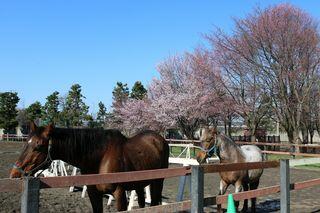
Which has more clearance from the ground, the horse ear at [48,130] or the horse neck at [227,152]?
the horse ear at [48,130]

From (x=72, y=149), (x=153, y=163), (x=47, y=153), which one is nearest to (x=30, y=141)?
(x=47, y=153)

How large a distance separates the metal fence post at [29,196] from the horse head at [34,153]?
1.58 meters

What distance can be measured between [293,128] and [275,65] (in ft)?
14.1

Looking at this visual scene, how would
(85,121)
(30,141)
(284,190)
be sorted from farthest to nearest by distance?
(85,121) → (284,190) → (30,141)

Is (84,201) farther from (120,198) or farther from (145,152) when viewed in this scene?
(120,198)

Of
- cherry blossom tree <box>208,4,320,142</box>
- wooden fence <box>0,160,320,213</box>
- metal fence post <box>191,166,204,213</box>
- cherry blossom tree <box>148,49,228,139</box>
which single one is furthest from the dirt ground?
cherry blossom tree <box>148,49,228,139</box>

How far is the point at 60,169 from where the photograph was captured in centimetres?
1516

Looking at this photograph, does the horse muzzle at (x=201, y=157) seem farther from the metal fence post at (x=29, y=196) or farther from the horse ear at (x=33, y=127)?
the metal fence post at (x=29, y=196)

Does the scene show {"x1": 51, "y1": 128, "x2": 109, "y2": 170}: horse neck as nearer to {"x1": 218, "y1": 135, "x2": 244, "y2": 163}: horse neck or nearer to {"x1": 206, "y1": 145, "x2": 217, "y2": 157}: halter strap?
{"x1": 206, "y1": 145, "x2": 217, "y2": 157}: halter strap

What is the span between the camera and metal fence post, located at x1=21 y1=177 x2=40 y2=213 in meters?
3.58

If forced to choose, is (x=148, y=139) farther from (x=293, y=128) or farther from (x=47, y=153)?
(x=293, y=128)

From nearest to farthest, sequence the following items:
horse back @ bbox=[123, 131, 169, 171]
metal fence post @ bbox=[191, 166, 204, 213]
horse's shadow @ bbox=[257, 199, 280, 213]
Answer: metal fence post @ bbox=[191, 166, 204, 213] < horse back @ bbox=[123, 131, 169, 171] < horse's shadow @ bbox=[257, 199, 280, 213]

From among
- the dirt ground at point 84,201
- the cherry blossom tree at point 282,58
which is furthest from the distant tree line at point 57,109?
the dirt ground at point 84,201

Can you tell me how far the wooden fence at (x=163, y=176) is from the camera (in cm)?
363
